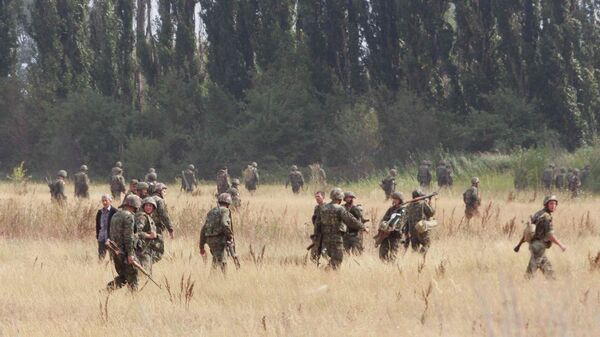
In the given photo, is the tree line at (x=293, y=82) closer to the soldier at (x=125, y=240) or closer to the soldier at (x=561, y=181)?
the soldier at (x=561, y=181)

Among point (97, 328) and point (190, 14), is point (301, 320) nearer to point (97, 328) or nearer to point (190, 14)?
point (97, 328)

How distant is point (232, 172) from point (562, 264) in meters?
33.0

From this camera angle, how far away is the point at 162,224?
1475cm

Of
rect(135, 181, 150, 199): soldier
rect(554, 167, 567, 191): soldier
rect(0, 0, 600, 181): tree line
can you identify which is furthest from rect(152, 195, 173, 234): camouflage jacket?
rect(0, 0, 600, 181): tree line

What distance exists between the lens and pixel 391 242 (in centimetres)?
1522

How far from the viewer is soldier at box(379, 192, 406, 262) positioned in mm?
15031

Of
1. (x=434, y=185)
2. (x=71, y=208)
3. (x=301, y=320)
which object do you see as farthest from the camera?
(x=434, y=185)

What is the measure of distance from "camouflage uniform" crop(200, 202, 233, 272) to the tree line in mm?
27125

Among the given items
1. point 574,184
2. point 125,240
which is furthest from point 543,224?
point 574,184

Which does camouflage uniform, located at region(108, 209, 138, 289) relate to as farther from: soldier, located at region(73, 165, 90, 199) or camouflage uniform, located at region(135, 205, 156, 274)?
soldier, located at region(73, 165, 90, 199)

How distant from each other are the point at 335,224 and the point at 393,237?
135 cm

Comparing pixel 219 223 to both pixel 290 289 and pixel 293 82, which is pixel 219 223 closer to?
pixel 290 289

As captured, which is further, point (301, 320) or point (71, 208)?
point (71, 208)

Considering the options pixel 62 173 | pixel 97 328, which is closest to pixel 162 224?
pixel 97 328
